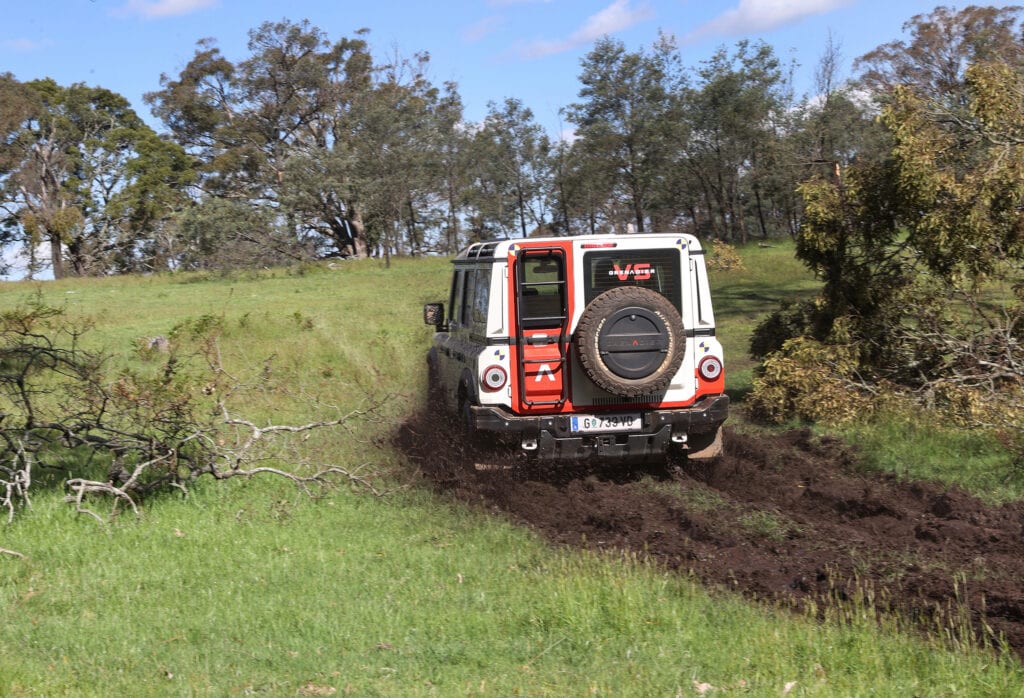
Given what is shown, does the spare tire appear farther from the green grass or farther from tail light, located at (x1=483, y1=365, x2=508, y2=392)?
the green grass

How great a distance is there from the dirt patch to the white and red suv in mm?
492

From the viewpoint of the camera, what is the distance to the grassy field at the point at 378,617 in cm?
501

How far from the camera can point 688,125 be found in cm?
4375

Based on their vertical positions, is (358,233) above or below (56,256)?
above

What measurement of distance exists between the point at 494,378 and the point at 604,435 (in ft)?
3.75

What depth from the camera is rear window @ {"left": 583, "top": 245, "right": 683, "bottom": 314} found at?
9273mm

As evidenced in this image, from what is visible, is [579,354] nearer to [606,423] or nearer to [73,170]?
[606,423]

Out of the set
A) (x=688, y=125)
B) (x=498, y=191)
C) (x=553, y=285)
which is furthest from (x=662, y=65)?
(x=553, y=285)

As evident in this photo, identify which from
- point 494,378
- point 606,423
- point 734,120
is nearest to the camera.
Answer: point 494,378

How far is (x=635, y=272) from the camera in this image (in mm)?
9312

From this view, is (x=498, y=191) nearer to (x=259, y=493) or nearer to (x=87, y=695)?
(x=259, y=493)

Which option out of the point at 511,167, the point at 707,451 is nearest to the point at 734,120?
the point at 511,167

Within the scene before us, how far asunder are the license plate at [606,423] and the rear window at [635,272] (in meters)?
1.07

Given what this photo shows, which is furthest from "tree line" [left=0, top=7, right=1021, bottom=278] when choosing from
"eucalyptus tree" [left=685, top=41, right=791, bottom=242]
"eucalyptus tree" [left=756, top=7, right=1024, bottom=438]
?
"eucalyptus tree" [left=756, top=7, right=1024, bottom=438]
